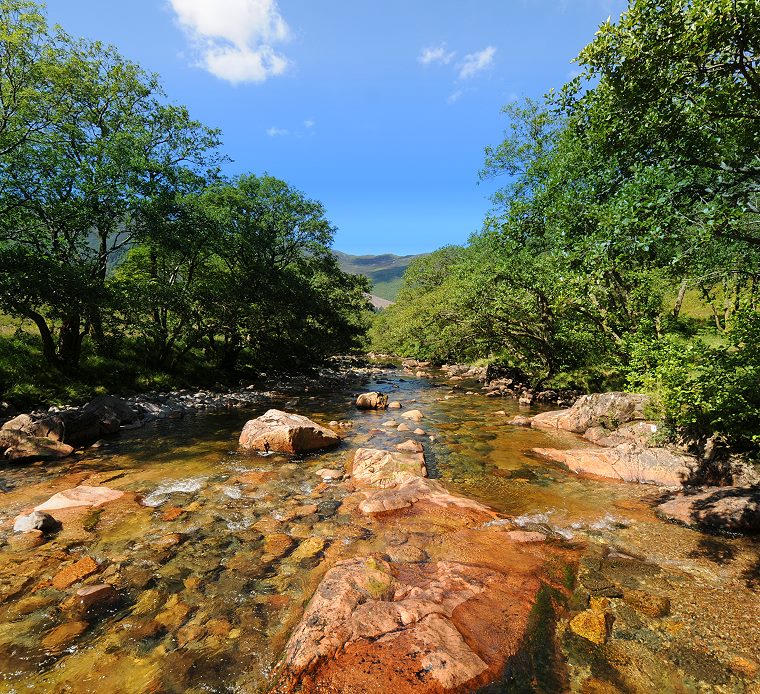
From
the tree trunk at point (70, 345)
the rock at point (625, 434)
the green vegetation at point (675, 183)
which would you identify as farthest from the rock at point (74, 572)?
the tree trunk at point (70, 345)

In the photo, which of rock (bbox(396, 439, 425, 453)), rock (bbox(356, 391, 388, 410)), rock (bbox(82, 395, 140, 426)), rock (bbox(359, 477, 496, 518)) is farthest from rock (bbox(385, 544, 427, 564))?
rock (bbox(356, 391, 388, 410))

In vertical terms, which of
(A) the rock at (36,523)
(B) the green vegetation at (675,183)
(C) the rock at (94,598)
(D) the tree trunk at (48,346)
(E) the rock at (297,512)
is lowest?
(E) the rock at (297,512)

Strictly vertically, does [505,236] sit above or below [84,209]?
below

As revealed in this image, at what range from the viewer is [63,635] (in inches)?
180

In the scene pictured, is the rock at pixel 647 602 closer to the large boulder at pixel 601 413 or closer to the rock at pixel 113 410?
the large boulder at pixel 601 413

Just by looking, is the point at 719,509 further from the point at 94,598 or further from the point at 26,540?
the point at 26,540

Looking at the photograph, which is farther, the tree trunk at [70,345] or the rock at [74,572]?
the tree trunk at [70,345]

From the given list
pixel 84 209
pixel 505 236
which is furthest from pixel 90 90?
pixel 505 236

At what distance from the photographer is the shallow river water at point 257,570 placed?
4.11 metres

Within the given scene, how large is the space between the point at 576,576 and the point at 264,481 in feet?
23.7

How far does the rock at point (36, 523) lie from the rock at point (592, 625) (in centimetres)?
879

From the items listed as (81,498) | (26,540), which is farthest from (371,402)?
(26,540)

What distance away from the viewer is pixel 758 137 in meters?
6.54

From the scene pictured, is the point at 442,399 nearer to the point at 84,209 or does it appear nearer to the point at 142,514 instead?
the point at 142,514
